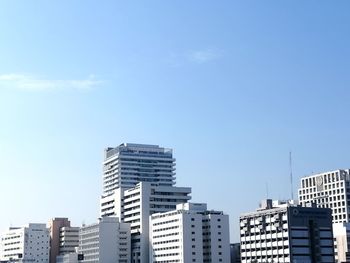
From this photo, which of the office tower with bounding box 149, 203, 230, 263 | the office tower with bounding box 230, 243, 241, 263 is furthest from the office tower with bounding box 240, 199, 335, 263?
the office tower with bounding box 230, 243, 241, 263

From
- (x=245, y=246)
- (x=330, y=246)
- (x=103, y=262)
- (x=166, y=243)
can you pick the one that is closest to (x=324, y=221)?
(x=330, y=246)

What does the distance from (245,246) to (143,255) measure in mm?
47896

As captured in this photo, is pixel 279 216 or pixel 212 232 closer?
pixel 279 216

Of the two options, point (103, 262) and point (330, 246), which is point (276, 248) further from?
point (103, 262)

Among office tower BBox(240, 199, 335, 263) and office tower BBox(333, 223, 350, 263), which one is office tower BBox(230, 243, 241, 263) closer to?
office tower BBox(333, 223, 350, 263)

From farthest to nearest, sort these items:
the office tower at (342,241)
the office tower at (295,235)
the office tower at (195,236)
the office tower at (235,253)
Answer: the office tower at (235,253)
the office tower at (342,241)
the office tower at (195,236)
the office tower at (295,235)

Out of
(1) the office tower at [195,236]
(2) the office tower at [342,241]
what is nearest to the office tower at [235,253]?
(1) the office tower at [195,236]

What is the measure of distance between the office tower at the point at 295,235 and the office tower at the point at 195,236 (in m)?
25.2

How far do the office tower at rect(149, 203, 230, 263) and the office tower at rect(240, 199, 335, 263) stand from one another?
992 inches

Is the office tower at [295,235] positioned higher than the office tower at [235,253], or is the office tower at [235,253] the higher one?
the office tower at [295,235]

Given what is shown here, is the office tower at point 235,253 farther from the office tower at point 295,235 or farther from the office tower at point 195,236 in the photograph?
the office tower at point 295,235

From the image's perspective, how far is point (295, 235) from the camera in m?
142

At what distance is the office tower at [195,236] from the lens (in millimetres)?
173625

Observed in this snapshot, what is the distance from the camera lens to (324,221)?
146 meters
